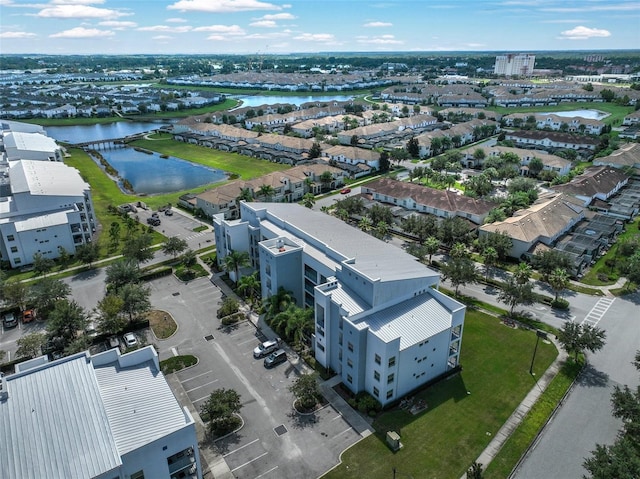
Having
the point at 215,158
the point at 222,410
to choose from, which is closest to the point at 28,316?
the point at 222,410

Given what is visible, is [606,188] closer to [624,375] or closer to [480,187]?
[480,187]

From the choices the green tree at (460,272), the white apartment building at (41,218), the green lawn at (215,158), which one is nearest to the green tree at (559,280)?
the green tree at (460,272)

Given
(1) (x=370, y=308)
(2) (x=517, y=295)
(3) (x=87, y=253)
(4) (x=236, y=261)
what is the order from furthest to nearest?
(3) (x=87, y=253) → (4) (x=236, y=261) → (2) (x=517, y=295) → (1) (x=370, y=308)

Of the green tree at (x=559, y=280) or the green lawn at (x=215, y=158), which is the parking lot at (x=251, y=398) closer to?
the green tree at (x=559, y=280)

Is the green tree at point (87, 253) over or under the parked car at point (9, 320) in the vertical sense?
over

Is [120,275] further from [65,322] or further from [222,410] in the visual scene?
[222,410]

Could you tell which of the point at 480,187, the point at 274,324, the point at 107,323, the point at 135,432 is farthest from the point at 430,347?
the point at 480,187
